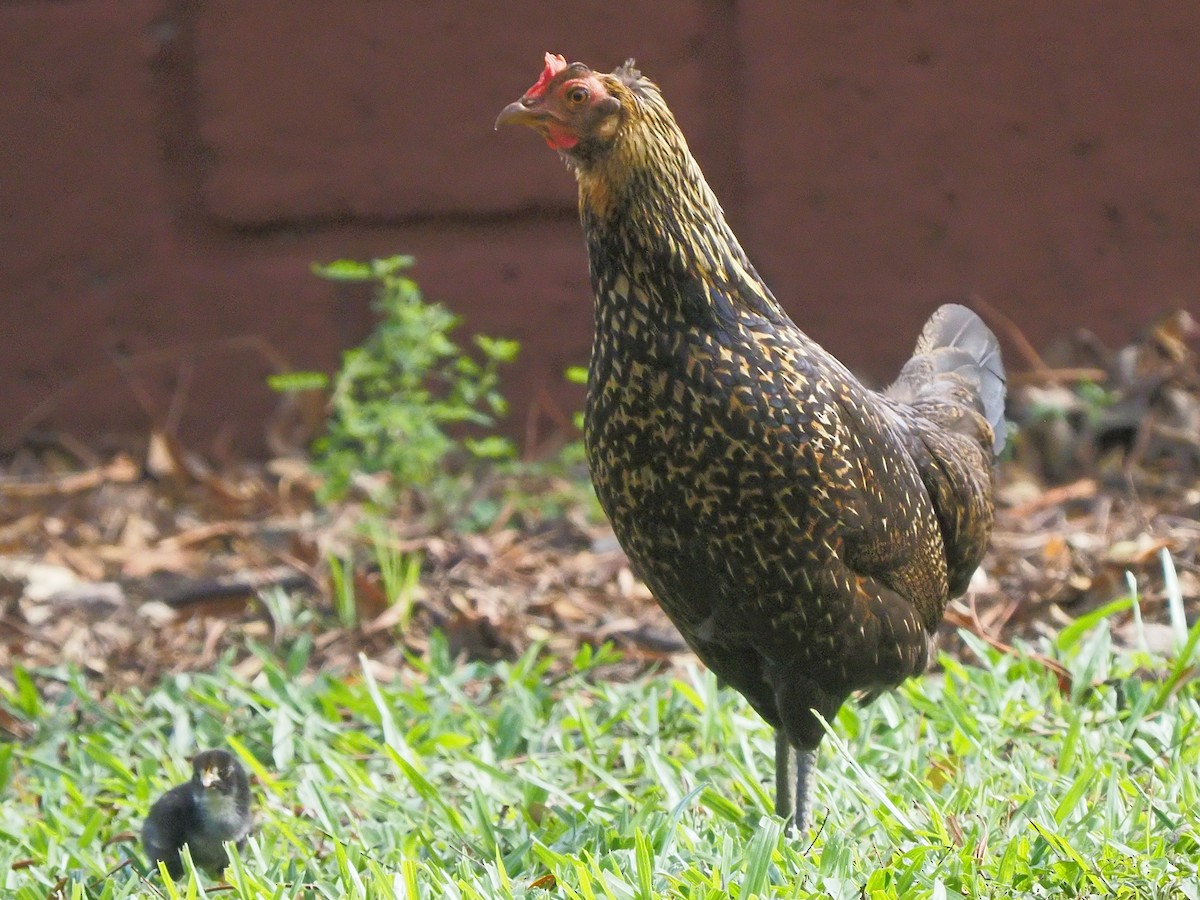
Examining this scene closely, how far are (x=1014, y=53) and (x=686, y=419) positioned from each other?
3466 mm

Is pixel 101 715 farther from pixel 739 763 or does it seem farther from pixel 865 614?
pixel 865 614

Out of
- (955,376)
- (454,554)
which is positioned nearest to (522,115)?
(955,376)

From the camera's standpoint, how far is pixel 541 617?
14.0 feet

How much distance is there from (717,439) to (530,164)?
3.27 m

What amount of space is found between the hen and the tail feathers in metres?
0.62

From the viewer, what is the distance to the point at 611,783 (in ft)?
9.92

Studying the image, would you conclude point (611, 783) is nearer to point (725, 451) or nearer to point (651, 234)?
point (725, 451)

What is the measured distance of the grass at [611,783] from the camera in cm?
241

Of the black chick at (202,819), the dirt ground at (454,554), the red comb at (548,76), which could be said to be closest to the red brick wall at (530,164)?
the dirt ground at (454,554)

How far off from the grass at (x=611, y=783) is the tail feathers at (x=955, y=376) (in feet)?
1.94

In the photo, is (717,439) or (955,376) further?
(955,376)

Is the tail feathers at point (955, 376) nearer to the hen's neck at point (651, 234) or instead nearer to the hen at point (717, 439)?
the hen at point (717, 439)

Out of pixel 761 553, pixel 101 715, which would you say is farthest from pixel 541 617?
pixel 761 553

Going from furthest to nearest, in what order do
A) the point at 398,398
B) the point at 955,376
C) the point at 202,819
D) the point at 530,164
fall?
the point at 530,164 → the point at 398,398 → the point at 955,376 → the point at 202,819
